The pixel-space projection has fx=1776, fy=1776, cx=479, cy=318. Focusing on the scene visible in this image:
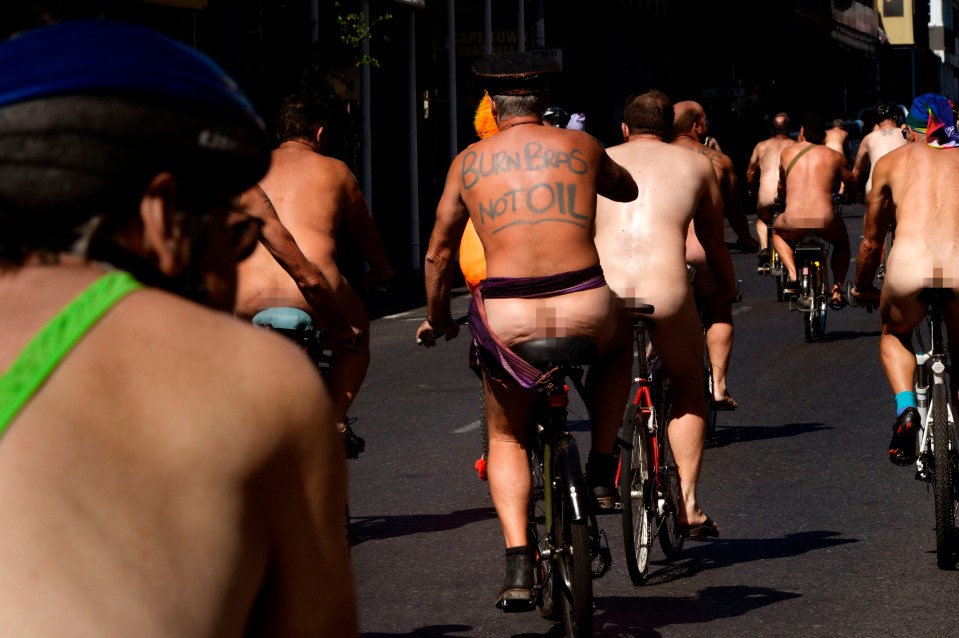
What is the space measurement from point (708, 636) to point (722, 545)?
1579 millimetres

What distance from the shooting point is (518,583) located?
17.6 feet

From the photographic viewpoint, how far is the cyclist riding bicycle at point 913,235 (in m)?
6.74

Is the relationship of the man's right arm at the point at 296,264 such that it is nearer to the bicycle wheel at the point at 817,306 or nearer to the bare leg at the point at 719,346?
the bare leg at the point at 719,346

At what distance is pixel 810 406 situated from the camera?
11469 millimetres

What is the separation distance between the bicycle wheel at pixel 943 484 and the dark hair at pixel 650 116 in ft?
4.87

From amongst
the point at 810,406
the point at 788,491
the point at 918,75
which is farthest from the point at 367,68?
the point at 918,75

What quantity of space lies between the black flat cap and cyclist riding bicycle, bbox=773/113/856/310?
9327 millimetres

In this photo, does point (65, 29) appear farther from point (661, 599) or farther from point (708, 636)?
point (661, 599)

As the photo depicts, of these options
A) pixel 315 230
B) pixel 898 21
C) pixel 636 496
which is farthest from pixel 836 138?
pixel 898 21

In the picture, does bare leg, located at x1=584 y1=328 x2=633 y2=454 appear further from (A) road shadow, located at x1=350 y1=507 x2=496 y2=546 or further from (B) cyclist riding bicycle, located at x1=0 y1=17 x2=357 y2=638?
(B) cyclist riding bicycle, located at x1=0 y1=17 x2=357 y2=638

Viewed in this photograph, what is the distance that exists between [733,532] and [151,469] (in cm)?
625

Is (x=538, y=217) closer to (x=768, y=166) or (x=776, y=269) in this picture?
(x=776, y=269)

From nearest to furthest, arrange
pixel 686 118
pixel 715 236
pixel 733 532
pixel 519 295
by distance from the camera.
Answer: pixel 519 295, pixel 715 236, pixel 733 532, pixel 686 118

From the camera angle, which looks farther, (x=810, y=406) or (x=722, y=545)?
(x=810, y=406)
